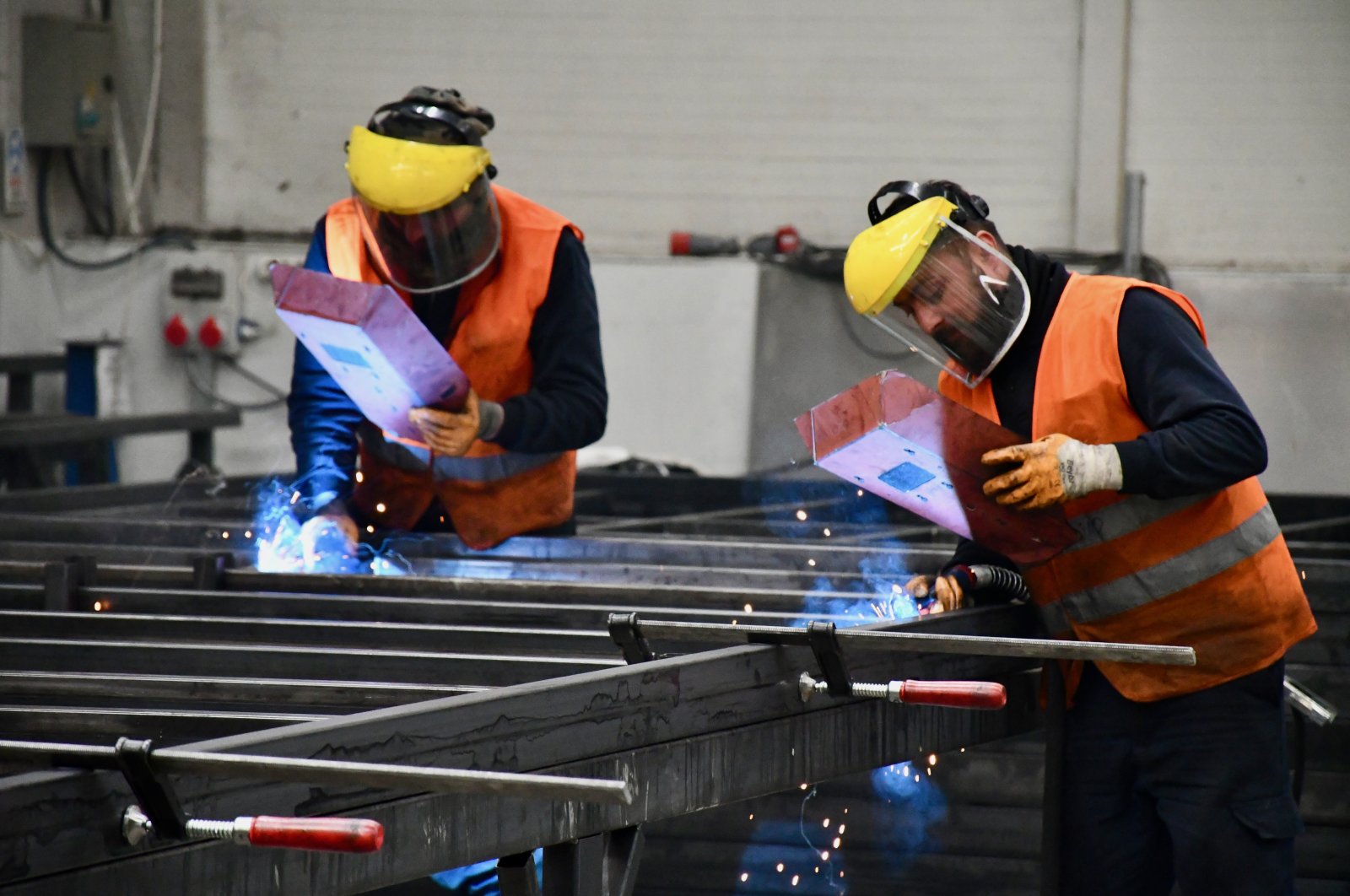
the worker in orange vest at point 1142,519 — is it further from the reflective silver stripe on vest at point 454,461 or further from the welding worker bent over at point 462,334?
the reflective silver stripe on vest at point 454,461

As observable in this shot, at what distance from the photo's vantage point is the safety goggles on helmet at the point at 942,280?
2.06 m

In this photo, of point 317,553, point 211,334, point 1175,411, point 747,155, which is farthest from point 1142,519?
point 211,334

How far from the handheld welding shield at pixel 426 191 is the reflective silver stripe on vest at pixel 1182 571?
122 cm

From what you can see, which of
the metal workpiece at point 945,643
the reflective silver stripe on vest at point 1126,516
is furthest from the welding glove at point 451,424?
the reflective silver stripe on vest at point 1126,516

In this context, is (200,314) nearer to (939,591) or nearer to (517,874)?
(939,591)

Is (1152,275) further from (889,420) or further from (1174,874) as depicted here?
(889,420)

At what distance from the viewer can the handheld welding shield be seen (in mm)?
2551

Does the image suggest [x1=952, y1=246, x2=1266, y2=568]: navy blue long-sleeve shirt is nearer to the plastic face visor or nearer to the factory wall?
the plastic face visor

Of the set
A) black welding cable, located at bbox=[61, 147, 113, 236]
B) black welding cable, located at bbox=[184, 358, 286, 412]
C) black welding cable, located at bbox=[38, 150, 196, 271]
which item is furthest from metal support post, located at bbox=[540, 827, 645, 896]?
black welding cable, located at bbox=[61, 147, 113, 236]

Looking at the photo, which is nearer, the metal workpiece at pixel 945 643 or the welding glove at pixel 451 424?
the metal workpiece at pixel 945 643

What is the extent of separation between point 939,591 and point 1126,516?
0.31m

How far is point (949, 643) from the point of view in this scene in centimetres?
173

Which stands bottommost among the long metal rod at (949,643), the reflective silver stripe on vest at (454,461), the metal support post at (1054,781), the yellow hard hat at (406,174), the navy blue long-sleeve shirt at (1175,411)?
the metal support post at (1054,781)

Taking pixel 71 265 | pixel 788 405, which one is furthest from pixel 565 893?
pixel 71 265
